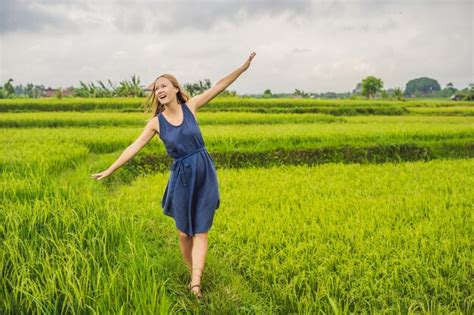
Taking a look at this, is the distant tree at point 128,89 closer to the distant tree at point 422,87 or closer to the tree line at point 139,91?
the tree line at point 139,91

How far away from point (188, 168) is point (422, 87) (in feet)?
311

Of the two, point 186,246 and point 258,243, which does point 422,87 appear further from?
point 186,246

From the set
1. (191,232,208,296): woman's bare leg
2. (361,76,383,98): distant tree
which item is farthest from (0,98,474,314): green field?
(361,76,383,98): distant tree

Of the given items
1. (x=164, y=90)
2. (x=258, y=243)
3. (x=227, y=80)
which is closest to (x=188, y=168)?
(x=164, y=90)

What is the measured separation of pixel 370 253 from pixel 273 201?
5.51 ft

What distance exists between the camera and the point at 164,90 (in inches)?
104

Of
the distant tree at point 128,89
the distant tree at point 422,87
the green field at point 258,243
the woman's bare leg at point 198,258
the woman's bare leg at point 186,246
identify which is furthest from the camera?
the distant tree at point 422,87

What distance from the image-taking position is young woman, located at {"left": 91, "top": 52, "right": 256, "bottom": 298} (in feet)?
8.73

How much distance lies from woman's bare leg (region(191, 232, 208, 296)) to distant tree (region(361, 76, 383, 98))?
5652cm

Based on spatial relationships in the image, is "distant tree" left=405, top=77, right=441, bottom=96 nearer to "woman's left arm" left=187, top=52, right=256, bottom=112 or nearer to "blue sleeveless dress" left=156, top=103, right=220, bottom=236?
"woman's left arm" left=187, top=52, right=256, bottom=112

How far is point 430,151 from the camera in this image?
966 cm

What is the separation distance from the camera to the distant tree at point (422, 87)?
286ft

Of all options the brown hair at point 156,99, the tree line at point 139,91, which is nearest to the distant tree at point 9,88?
the tree line at point 139,91

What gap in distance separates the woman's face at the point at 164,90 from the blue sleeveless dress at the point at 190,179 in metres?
0.13
